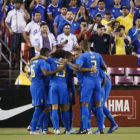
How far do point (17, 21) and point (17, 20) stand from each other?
3 cm

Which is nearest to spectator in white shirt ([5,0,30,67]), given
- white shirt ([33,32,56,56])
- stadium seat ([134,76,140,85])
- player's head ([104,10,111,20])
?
white shirt ([33,32,56,56])

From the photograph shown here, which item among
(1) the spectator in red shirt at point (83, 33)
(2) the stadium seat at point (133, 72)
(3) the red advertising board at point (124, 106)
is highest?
(1) the spectator in red shirt at point (83, 33)

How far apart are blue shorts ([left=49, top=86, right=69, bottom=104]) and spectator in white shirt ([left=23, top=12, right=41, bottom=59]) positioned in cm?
432

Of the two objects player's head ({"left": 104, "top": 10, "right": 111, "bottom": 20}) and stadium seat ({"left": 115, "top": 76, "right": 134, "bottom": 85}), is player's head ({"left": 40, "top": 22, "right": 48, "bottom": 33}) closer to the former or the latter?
stadium seat ({"left": 115, "top": 76, "right": 134, "bottom": 85})

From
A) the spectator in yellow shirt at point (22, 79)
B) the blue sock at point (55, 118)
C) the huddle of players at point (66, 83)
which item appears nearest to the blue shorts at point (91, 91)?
the huddle of players at point (66, 83)

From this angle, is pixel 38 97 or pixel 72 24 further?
pixel 72 24

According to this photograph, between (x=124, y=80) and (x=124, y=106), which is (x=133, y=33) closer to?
(x=124, y=80)

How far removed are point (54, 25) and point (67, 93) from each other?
223 inches

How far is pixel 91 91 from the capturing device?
1422 cm

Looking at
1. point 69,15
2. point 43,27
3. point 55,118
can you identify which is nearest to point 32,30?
point 43,27

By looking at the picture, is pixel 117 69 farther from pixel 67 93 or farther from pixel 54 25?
pixel 67 93

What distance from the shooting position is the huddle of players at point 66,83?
1410 centimetres

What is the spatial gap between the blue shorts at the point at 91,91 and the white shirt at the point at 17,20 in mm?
5390

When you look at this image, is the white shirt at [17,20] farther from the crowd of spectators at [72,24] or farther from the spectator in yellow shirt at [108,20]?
the spectator in yellow shirt at [108,20]
